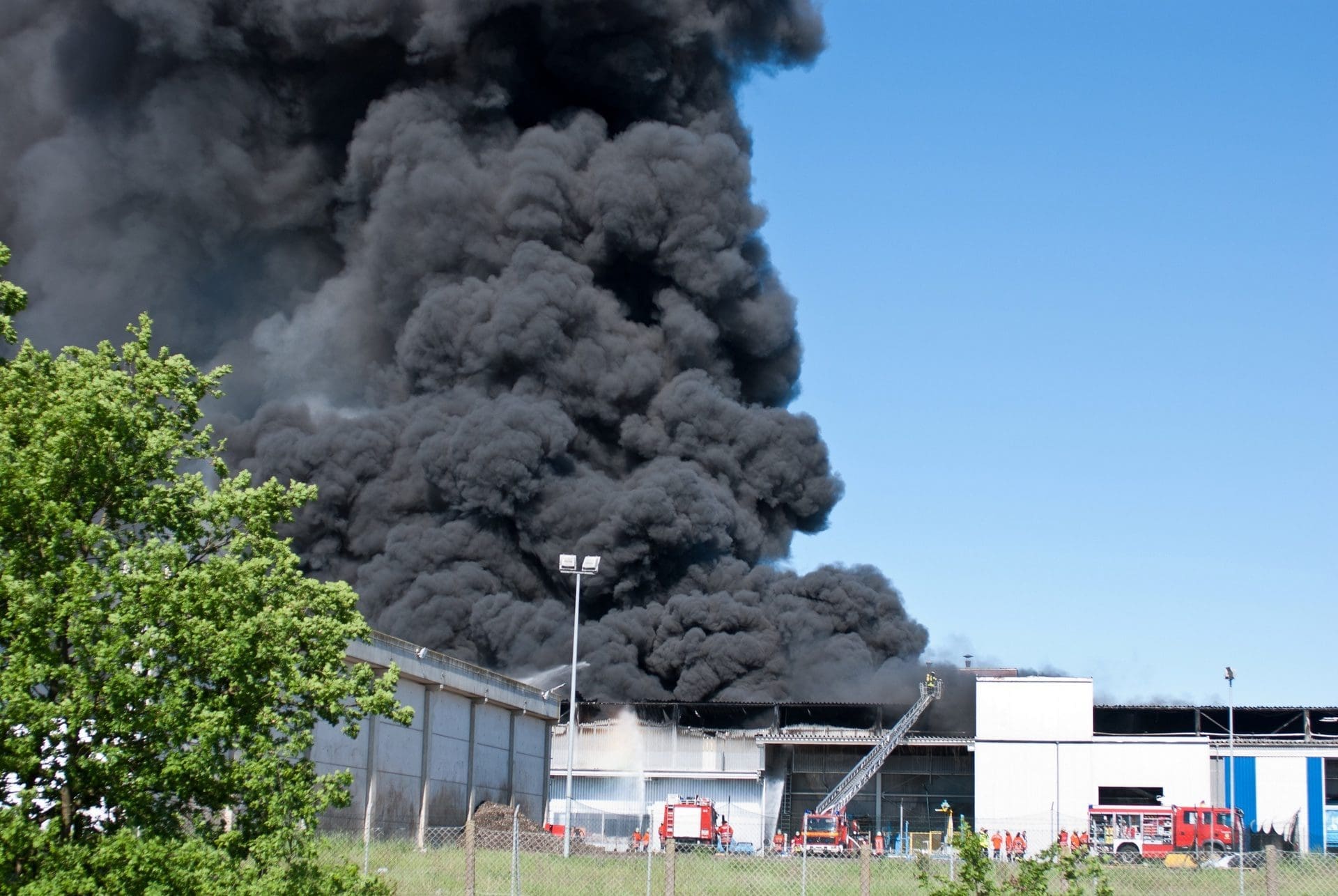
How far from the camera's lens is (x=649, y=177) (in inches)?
2308

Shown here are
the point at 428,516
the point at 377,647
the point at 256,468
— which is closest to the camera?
the point at 377,647

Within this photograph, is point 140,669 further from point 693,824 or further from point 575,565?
point 693,824

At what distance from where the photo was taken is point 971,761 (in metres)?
51.0

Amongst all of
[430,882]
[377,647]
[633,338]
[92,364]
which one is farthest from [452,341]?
[92,364]

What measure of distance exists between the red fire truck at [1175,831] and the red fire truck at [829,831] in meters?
6.69

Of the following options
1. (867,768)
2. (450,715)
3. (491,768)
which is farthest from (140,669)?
(867,768)

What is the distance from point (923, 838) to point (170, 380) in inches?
1557

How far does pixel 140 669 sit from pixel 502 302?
4784cm

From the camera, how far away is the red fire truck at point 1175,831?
38.1 m

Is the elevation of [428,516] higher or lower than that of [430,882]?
higher

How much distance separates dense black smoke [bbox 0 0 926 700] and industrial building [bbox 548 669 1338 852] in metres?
1.82

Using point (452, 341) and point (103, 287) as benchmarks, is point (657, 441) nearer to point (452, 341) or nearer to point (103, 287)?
point (452, 341)

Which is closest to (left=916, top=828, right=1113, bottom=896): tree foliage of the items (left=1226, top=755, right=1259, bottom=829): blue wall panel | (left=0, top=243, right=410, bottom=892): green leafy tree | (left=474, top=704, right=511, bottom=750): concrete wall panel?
(left=0, top=243, right=410, bottom=892): green leafy tree

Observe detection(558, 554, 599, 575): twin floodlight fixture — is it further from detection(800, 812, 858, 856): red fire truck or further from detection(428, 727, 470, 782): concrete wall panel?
detection(800, 812, 858, 856): red fire truck
